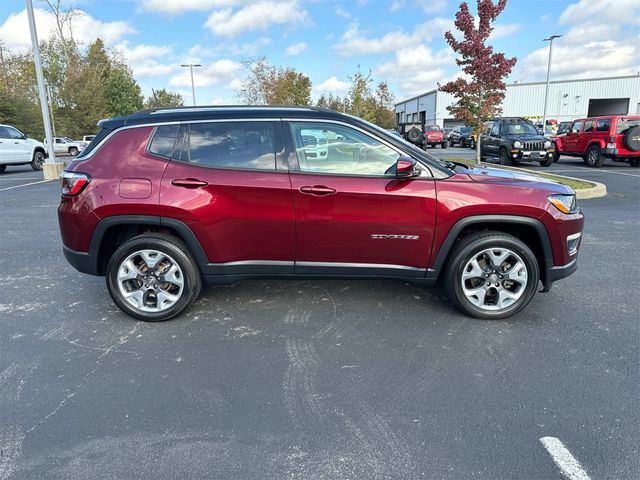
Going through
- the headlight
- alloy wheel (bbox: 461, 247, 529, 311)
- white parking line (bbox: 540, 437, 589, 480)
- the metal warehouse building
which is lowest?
white parking line (bbox: 540, 437, 589, 480)

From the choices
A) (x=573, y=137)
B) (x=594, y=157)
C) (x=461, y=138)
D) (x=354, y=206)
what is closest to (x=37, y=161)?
(x=354, y=206)

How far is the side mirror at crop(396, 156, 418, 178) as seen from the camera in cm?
332

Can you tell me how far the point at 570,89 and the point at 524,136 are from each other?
45851 mm

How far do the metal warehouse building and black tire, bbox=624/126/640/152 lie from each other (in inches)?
1561

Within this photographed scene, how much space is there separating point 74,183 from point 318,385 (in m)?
2.59

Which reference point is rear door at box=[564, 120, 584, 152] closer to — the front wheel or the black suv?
the black suv

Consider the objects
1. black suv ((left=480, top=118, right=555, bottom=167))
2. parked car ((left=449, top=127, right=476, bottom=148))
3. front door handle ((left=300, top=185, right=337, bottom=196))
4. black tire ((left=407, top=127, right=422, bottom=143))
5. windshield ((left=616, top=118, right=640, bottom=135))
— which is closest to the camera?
front door handle ((left=300, top=185, right=337, bottom=196))

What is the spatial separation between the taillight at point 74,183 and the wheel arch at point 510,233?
2.95 m

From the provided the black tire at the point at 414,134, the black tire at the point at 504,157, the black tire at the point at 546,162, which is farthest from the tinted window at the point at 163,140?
the black tire at the point at 414,134

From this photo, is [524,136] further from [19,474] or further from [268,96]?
[268,96]

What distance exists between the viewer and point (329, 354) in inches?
126

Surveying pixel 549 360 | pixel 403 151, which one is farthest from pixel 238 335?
pixel 549 360

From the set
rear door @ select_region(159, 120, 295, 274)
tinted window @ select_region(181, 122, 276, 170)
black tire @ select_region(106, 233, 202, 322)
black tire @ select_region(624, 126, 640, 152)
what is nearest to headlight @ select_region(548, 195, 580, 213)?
rear door @ select_region(159, 120, 295, 274)

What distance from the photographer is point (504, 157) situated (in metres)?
16.9
